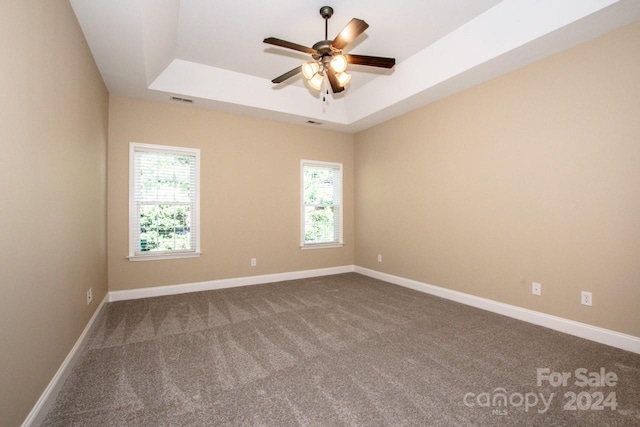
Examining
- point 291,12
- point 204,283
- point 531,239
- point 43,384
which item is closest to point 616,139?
point 531,239

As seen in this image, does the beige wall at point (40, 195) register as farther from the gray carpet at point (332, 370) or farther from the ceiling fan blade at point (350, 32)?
the ceiling fan blade at point (350, 32)

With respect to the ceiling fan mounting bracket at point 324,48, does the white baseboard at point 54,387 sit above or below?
below

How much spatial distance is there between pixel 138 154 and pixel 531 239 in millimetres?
4890

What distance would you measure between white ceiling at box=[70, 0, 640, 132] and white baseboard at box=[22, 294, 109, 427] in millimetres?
2663

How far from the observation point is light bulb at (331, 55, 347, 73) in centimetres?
263

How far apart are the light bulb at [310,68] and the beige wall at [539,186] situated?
2.05 meters

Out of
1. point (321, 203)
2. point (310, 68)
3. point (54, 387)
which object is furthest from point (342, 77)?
point (54, 387)

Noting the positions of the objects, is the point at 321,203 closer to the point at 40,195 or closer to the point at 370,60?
the point at 370,60

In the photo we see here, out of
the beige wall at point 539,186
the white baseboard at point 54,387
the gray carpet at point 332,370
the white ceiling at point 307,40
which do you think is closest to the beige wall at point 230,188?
the white ceiling at point 307,40

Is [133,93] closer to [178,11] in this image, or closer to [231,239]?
[178,11]

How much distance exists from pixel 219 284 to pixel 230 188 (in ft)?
4.84

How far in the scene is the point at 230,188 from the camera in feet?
15.0

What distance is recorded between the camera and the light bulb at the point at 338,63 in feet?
8.63

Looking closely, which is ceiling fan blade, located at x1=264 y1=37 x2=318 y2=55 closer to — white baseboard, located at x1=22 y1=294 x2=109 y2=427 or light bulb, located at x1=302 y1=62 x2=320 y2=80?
light bulb, located at x1=302 y1=62 x2=320 y2=80
